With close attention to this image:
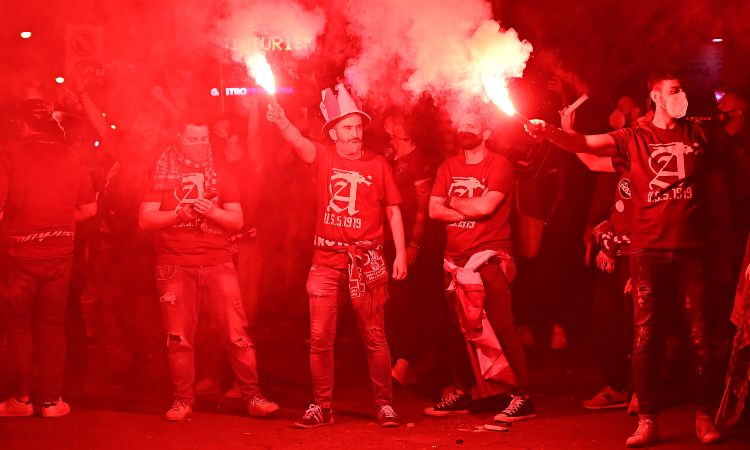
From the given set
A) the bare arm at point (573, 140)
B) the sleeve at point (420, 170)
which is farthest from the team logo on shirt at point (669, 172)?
the sleeve at point (420, 170)

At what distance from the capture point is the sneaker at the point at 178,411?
7543 millimetres

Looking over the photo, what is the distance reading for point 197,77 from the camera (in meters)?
10.0

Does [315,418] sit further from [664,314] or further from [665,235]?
[665,235]

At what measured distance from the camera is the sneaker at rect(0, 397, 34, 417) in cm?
778

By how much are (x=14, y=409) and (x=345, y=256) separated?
9.02ft

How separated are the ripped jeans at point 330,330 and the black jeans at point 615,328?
1.70 metres

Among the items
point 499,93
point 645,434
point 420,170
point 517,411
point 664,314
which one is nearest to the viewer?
point 499,93

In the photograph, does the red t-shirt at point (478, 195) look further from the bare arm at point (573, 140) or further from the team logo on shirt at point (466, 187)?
the bare arm at point (573, 140)

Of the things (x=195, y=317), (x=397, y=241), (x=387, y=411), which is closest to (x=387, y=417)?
(x=387, y=411)

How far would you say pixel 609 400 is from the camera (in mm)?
7836

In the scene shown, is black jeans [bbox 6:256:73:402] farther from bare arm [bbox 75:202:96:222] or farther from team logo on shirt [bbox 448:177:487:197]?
team logo on shirt [bbox 448:177:487:197]

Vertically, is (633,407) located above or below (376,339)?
below

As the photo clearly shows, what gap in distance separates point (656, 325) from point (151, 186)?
3.74m

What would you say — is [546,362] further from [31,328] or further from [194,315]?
[31,328]
